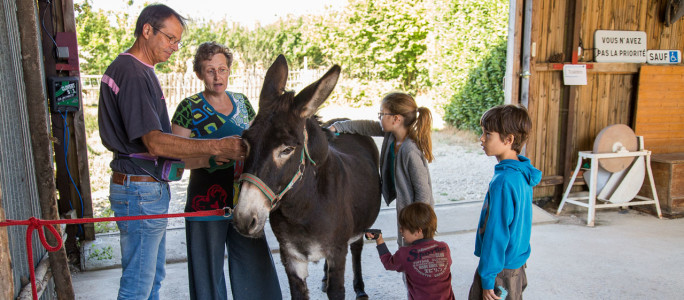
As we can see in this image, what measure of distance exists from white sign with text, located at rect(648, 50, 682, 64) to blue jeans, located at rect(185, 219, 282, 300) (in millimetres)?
5737

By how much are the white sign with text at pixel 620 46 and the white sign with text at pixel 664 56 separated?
0.13m

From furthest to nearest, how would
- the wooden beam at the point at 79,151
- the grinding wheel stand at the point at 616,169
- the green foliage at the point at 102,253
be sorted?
the grinding wheel stand at the point at 616,169, the green foliage at the point at 102,253, the wooden beam at the point at 79,151

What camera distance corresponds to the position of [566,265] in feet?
13.1

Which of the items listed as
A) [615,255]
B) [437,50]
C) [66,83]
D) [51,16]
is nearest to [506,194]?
[615,255]

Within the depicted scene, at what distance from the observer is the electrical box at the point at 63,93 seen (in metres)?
3.67

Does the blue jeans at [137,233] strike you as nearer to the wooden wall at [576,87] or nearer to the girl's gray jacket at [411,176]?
the girl's gray jacket at [411,176]

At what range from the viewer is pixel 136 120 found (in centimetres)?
200

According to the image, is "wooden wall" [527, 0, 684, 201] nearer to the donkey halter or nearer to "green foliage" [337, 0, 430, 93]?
the donkey halter

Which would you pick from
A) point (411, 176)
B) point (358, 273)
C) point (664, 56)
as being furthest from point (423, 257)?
point (664, 56)

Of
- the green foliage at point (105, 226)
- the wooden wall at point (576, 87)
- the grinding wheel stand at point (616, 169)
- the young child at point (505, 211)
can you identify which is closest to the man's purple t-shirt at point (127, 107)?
the young child at point (505, 211)

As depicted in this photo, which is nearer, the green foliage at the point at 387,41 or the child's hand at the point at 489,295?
the child's hand at the point at 489,295

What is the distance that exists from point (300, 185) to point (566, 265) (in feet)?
9.64

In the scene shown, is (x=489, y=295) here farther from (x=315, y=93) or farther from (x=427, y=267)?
(x=315, y=93)

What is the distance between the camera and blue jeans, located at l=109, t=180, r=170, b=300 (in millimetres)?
2162
